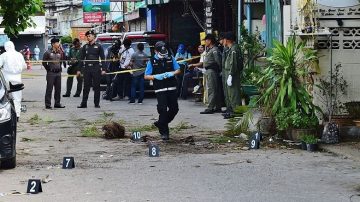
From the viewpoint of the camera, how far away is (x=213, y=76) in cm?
2009

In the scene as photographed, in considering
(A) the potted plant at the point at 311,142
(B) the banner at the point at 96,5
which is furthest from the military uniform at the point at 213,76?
(B) the banner at the point at 96,5

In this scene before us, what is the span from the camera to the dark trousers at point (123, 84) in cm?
2536

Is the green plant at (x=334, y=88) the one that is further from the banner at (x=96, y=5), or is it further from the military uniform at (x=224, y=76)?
the banner at (x=96, y=5)

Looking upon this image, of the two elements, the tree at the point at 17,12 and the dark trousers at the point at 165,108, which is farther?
the tree at the point at 17,12

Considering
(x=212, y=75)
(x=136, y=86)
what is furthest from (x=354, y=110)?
(x=136, y=86)

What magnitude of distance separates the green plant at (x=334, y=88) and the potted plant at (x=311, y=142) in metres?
0.83

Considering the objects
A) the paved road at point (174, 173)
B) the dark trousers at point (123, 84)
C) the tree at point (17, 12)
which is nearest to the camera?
the paved road at point (174, 173)

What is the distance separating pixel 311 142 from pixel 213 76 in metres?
6.94

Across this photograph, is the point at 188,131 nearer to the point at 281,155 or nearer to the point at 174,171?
the point at 281,155

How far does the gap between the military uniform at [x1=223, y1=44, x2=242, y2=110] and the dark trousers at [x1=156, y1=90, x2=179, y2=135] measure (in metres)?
3.14

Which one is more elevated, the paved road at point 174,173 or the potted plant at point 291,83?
the potted plant at point 291,83

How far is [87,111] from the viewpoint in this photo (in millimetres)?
21906

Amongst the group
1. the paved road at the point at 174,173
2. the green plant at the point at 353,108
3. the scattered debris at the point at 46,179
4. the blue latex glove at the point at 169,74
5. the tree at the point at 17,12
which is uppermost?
the tree at the point at 17,12

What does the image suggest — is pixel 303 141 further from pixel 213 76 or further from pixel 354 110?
pixel 213 76
